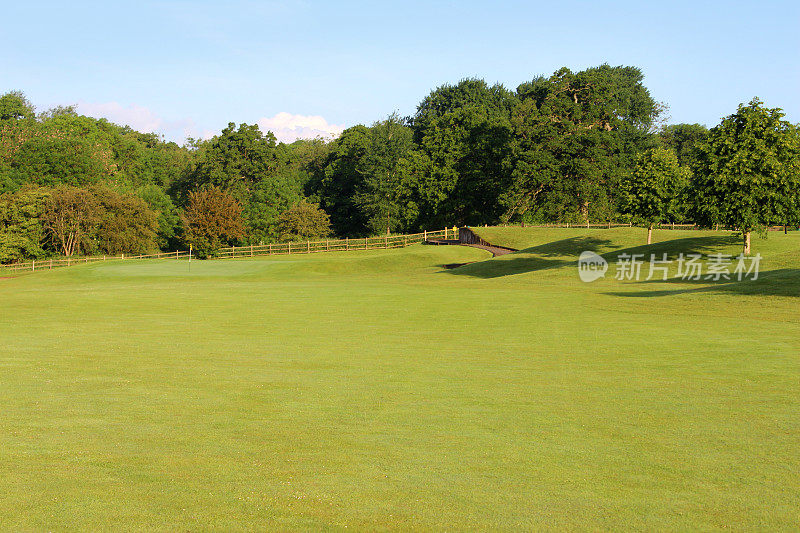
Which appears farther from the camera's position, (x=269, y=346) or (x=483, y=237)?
(x=483, y=237)

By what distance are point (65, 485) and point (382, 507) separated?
3.54 m

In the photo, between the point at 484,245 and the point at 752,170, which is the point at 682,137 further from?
the point at 752,170

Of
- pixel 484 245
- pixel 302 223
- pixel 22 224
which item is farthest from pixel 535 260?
pixel 22 224

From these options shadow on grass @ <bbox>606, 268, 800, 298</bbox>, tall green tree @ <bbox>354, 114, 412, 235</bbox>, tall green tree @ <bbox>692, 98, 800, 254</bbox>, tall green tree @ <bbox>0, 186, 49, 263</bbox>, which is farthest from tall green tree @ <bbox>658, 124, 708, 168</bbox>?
tall green tree @ <bbox>0, 186, 49, 263</bbox>

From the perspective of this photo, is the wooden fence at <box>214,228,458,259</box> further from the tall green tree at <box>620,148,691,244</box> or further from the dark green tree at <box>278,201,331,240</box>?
the tall green tree at <box>620,148,691,244</box>

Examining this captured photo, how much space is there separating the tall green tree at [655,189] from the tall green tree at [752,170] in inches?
471

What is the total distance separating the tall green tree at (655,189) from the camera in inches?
2288

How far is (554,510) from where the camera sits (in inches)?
282

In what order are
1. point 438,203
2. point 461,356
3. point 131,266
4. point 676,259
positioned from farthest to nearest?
point 438,203 < point 131,266 < point 676,259 < point 461,356

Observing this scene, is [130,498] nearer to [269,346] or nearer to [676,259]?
[269,346]

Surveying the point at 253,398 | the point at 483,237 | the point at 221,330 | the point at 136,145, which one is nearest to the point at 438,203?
the point at 483,237

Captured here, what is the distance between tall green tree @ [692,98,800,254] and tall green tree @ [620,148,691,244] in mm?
11957

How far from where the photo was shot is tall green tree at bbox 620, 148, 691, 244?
58.1m

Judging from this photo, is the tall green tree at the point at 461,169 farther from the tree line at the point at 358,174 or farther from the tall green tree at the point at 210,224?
the tall green tree at the point at 210,224
